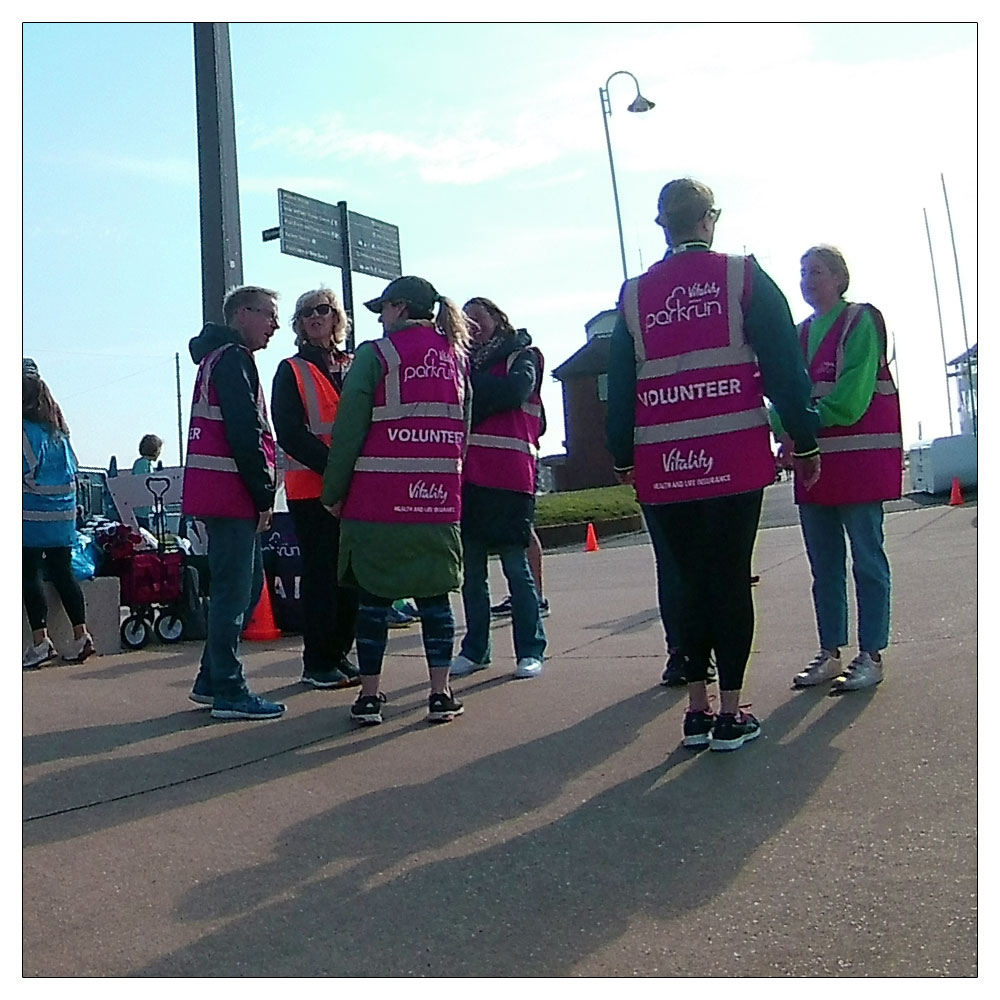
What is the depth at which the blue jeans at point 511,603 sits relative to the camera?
5.58 m

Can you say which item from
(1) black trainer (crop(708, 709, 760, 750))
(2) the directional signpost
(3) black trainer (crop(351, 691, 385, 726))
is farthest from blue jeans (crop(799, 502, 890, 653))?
(2) the directional signpost

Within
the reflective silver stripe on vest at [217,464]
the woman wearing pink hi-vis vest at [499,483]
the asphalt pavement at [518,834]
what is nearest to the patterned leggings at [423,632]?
the asphalt pavement at [518,834]

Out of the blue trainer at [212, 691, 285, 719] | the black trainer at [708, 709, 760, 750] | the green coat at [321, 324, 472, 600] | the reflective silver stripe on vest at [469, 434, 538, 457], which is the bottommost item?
the blue trainer at [212, 691, 285, 719]

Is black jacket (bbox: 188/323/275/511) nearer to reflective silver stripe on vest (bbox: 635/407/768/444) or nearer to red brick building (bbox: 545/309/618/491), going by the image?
reflective silver stripe on vest (bbox: 635/407/768/444)

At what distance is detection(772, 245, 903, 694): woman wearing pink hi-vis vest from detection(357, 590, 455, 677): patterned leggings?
1401 mm

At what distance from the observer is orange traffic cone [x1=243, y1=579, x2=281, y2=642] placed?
7232 mm

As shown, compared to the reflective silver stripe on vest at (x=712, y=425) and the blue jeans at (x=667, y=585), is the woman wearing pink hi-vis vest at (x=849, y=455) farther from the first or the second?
the reflective silver stripe on vest at (x=712, y=425)

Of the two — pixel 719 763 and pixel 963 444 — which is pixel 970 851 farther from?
pixel 963 444

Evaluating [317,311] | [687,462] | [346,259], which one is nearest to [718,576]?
[687,462]

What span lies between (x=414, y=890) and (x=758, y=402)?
189cm

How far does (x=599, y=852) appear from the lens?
9.78 ft

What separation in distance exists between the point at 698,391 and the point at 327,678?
257 cm
